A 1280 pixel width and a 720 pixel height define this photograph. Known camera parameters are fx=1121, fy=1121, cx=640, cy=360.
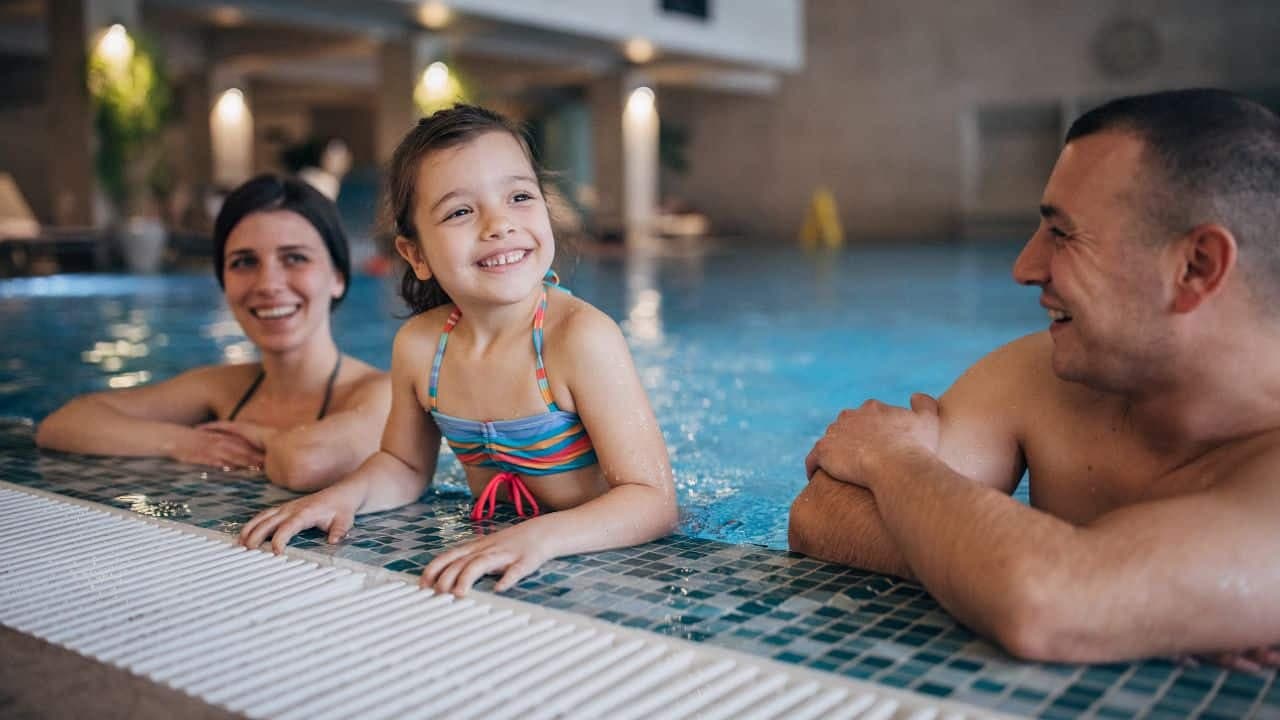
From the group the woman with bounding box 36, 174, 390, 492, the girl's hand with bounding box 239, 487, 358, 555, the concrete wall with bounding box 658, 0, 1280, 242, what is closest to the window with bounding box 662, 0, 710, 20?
the concrete wall with bounding box 658, 0, 1280, 242

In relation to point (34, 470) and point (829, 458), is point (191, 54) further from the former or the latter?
point (829, 458)

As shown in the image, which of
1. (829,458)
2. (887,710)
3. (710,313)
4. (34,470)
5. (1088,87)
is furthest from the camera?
(1088,87)

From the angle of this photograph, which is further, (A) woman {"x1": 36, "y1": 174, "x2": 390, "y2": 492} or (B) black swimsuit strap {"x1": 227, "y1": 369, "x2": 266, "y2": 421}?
(B) black swimsuit strap {"x1": 227, "y1": 369, "x2": 266, "y2": 421}

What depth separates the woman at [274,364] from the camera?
3131 millimetres

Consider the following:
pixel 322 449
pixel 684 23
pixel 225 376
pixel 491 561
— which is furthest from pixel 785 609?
pixel 684 23

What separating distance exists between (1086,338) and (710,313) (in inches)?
284

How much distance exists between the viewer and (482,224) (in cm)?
221

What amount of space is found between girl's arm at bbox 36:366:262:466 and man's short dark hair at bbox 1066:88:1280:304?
8.00 ft

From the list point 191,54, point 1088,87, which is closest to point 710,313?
point 191,54

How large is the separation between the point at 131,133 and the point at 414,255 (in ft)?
41.1

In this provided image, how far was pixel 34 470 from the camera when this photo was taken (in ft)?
9.85

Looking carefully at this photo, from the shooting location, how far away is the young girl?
2203 mm

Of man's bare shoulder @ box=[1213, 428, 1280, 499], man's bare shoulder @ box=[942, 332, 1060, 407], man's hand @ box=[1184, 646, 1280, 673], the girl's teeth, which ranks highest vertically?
the girl's teeth

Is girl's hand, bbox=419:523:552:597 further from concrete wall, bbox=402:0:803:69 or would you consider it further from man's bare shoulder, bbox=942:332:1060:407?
concrete wall, bbox=402:0:803:69
